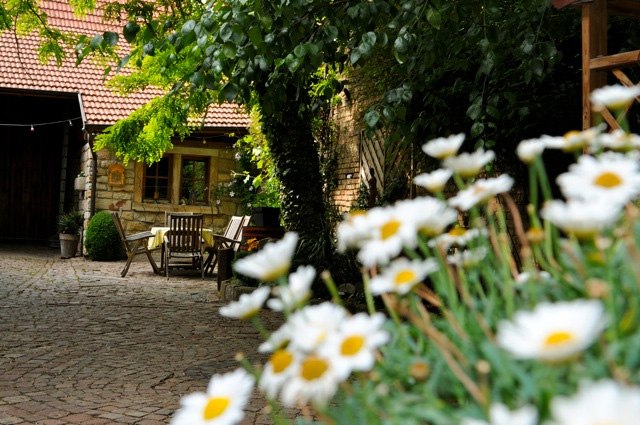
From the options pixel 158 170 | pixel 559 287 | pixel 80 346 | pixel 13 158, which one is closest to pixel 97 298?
pixel 80 346

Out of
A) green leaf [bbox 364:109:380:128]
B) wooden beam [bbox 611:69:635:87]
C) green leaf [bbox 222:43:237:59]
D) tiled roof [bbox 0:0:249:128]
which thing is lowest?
green leaf [bbox 364:109:380:128]

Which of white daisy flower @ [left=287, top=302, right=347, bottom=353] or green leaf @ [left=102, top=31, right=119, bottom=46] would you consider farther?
green leaf @ [left=102, top=31, right=119, bottom=46]

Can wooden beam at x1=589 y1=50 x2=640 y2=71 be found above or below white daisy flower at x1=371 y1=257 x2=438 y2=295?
above

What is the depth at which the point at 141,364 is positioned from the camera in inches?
Result: 203

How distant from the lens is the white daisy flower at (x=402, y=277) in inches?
36.0

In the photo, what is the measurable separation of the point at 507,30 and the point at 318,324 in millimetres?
→ 5360

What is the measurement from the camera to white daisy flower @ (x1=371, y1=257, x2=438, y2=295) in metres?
0.91

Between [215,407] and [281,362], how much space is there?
0.09 m

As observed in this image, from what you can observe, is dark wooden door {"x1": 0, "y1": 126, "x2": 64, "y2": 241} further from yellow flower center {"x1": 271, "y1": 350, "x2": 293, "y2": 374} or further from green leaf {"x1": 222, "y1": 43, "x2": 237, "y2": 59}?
yellow flower center {"x1": 271, "y1": 350, "x2": 293, "y2": 374}

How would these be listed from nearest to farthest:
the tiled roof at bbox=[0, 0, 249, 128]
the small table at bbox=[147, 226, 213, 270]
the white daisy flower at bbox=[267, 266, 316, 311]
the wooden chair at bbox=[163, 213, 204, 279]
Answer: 1. the white daisy flower at bbox=[267, 266, 316, 311]
2. the wooden chair at bbox=[163, 213, 204, 279]
3. the small table at bbox=[147, 226, 213, 270]
4. the tiled roof at bbox=[0, 0, 249, 128]

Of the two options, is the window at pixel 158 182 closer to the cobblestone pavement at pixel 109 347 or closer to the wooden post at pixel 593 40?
the cobblestone pavement at pixel 109 347

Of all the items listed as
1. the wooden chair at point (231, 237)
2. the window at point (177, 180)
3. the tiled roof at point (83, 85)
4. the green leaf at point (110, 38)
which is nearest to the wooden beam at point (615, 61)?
the green leaf at point (110, 38)

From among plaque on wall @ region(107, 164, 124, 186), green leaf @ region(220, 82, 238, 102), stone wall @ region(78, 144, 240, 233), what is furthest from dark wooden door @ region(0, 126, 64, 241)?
green leaf @ region(220, 82, 238, 102)

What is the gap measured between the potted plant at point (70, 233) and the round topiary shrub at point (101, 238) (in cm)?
71
